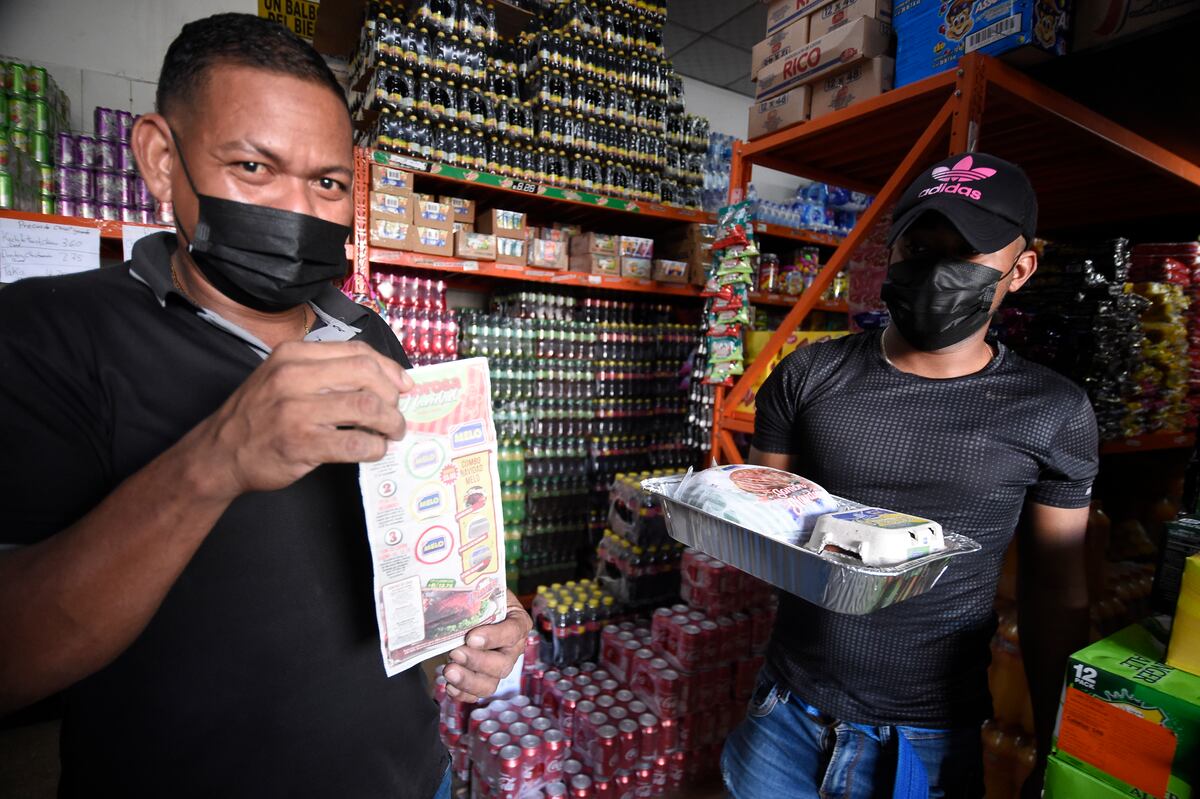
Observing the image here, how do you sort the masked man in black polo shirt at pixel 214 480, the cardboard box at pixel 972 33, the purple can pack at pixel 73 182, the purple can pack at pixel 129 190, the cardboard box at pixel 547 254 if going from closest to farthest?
the masked man in black polo shirt at pixel 214 480
the cardboard box at pixel 972 33
the purple can pack at pixel 73 182
the purple can pack at pixel 129 190
the cardboard box at pixel 547 254

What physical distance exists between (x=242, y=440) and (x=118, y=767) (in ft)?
1.97

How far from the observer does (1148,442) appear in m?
2.71

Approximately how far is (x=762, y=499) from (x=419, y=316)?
3394mm

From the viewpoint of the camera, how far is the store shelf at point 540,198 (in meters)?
3.77

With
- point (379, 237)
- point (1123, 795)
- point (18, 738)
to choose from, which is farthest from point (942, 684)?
point (18, 738)

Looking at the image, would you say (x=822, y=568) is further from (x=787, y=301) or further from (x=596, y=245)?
(x=787, y=301)

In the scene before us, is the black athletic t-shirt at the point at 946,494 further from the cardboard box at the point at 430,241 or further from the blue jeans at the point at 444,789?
the cardboard box at the point at 430,241

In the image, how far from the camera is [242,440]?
2.08 feet

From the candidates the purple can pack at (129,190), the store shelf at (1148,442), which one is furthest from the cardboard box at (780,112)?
the purple can pack at (129,190)

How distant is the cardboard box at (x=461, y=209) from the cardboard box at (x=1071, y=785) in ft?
13.1

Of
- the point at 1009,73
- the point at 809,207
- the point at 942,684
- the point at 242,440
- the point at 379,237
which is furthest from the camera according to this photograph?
the point at 809,207

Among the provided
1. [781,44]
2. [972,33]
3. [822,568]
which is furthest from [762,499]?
[781,44]

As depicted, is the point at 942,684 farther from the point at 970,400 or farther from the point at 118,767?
the point at 118,767

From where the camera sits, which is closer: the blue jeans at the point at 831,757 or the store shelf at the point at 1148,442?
the blue jeans at the point at 831,757
